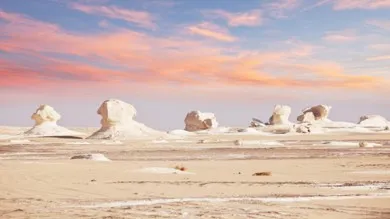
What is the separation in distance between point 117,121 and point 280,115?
47.2 m

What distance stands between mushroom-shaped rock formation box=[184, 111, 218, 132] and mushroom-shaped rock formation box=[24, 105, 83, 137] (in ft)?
97.8

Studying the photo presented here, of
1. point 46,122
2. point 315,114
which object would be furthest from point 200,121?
point 46,122

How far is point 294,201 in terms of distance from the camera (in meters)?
13.3

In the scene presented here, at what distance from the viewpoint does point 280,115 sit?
118 m

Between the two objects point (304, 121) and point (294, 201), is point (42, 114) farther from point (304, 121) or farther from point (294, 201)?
point (294, 201)

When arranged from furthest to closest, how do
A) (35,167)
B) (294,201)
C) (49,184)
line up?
(35,167)
(49,184)
(294,201)

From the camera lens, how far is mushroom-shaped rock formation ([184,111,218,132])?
115m

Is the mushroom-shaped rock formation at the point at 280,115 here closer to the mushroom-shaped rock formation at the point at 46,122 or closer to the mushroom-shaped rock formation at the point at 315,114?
the mushroom-shaped rock formation at the point at 315,114

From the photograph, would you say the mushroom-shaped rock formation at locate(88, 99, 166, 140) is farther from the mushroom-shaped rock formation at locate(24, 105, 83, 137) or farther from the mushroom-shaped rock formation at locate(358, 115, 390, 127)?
the mushroom-shaped rock formation at locate(358, 115, 390, 127)

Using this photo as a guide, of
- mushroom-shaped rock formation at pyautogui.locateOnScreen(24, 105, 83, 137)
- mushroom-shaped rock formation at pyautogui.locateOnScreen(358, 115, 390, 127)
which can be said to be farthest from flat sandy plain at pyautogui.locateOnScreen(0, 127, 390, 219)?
mushroom-shaped rock formation at pyautogui.locateOnScreen(358, 115, 390, 127)

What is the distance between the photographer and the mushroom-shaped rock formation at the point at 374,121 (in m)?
135

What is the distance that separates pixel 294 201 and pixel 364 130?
103306 mm

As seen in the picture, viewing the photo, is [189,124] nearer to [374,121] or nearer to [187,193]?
[374,121]

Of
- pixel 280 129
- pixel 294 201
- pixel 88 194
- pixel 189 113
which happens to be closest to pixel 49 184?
pixel 88 194
